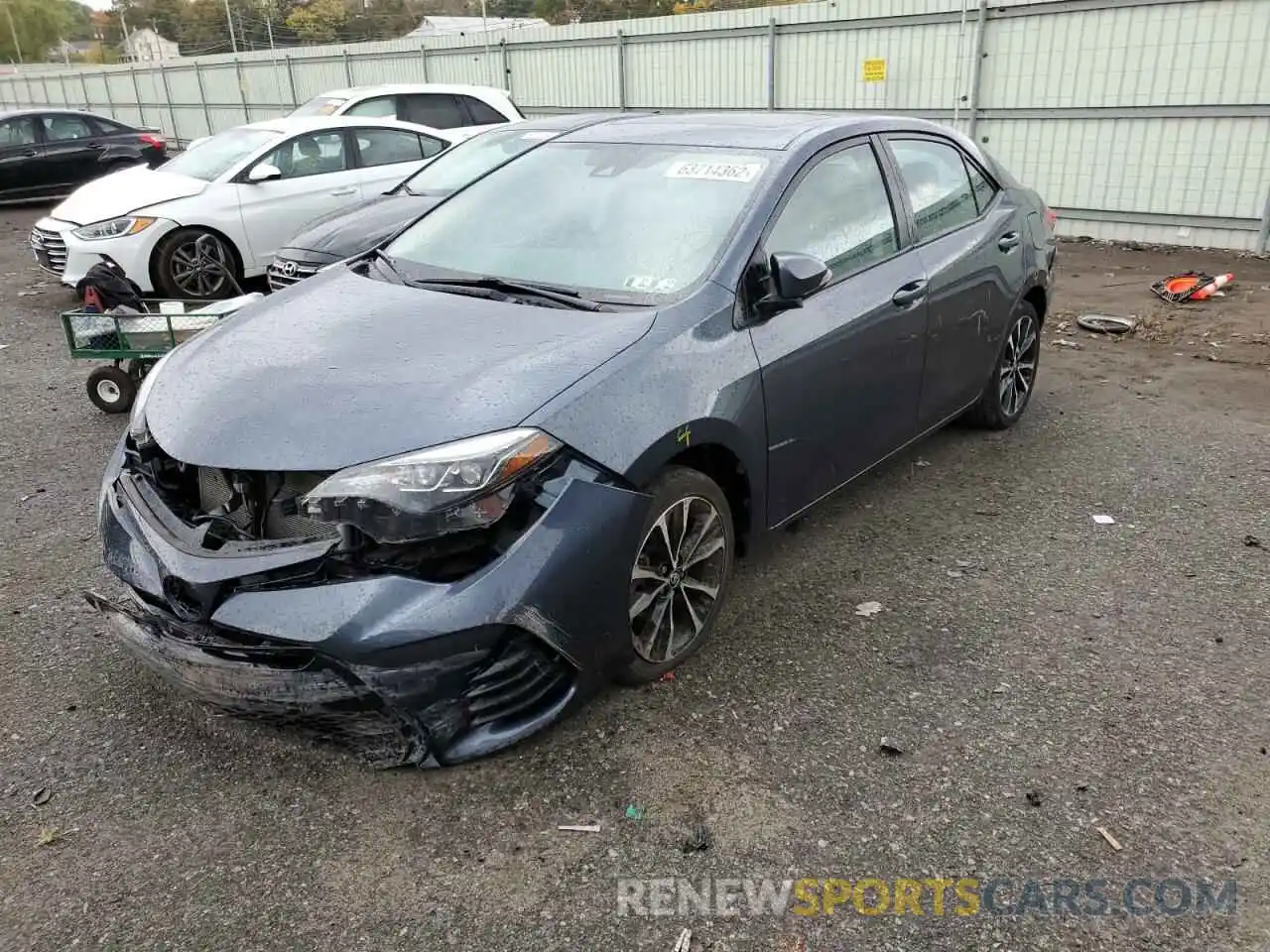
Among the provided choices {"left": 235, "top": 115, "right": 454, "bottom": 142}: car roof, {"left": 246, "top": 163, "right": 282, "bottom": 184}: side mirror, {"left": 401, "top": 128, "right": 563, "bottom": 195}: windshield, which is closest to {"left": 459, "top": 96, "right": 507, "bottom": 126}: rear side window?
{"left": 235, "top": 115, "right": 454, "bottom": 142}: car roof

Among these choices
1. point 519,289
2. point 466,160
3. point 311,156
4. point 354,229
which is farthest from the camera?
point 311,156

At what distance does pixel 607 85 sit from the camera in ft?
52.2

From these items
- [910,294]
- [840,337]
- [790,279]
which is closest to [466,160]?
[910,294]

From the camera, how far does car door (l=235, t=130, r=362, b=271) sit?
8.78 meters

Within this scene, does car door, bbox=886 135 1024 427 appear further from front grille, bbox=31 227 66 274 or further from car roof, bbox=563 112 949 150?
front grille, bbox=31 227 66 274

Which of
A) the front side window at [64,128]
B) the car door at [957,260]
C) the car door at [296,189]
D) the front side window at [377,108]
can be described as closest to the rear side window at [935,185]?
the car door at [957,260]

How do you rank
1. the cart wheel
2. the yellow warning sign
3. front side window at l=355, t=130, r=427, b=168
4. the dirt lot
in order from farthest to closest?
the yellow warning sign → front side window at l=355, t=130, r=427, b=168 → the cart wheel → the dirt lot

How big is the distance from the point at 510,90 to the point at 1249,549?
16.4 meters

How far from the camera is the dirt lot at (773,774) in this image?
238 cm

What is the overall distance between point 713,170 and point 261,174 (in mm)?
6387

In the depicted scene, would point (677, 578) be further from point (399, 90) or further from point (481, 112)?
point (481, 112)

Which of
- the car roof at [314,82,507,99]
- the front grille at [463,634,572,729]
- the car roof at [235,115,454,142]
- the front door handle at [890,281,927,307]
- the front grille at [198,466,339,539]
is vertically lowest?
the front grille at [463,634,572,729]

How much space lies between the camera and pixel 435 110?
36.1 ft

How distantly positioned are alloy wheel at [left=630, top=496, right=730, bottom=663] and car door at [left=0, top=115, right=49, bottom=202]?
1636cm
